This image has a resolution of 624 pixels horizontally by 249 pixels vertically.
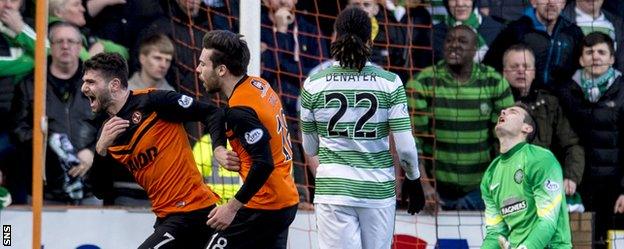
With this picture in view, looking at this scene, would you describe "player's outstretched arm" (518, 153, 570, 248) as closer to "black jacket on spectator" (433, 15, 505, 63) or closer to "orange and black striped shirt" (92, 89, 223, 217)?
"orange and black striped shirt" (92, 89, 223, 217)

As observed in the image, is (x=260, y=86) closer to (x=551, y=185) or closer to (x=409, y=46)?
(x=551, y=185)

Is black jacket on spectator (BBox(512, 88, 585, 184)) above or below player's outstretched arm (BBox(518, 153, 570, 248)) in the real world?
above

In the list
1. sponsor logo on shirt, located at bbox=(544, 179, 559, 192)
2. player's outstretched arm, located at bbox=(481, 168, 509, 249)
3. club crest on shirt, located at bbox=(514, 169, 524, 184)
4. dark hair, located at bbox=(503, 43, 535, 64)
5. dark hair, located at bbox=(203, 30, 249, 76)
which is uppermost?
dark hair, located at bbox=(503, 43, 535, 64)

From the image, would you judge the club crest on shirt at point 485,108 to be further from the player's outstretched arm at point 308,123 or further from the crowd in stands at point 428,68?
the player's outstretched arm at point 308,123

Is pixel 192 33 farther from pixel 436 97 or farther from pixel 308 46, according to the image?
pixel 436 97

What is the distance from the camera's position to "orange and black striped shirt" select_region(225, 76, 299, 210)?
6691mm

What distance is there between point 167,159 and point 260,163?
70cm

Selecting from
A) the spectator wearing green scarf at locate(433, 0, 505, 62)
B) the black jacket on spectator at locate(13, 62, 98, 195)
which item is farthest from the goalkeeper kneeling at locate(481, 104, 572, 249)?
the black jacket on spectator at locate(13, 62, 98, 195)

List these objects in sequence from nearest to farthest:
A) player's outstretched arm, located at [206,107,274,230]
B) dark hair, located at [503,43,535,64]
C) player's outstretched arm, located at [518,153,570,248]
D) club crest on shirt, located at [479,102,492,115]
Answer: player's outstretched arm, located at [206,107,274,230] → player's outstretched arm, located at [518,153,570,248] → club crest on shirt, located at [479,102,492,115] → dark hair, located at [503,43,535,64]

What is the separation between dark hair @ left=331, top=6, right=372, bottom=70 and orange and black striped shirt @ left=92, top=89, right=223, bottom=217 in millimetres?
828

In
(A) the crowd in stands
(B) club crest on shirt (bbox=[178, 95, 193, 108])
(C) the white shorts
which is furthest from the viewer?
(A) the crowd in stands

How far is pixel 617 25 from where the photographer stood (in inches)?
434

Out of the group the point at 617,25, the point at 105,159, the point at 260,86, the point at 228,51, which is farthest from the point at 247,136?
the point at 617,25

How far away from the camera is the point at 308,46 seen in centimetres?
1080
